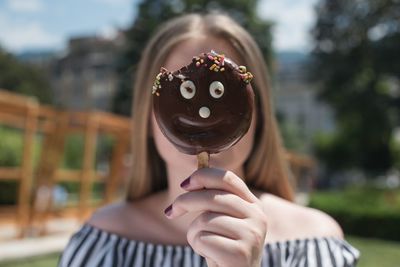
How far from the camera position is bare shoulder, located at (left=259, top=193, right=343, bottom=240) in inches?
61.0

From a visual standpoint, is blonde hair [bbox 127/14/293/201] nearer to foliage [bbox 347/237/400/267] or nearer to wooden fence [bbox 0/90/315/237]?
foliage [bbox 347/237/400/267]

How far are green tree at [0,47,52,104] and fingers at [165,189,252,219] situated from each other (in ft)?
176

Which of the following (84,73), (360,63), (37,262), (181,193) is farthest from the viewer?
(84,73)

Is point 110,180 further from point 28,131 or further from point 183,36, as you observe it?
point 183,36

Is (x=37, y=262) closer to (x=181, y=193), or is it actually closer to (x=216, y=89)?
(x=181, y=193)

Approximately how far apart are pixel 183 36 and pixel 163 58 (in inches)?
3.1

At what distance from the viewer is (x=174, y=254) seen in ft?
5.00

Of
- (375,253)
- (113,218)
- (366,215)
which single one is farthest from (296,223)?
(366,215)

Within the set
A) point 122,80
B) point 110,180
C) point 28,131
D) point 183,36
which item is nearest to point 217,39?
point 183,36

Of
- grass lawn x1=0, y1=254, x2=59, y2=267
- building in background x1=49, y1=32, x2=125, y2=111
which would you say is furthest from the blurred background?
building in background x1=49, y1=32, x2=125, y2=111

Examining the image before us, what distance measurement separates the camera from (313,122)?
73.6 m

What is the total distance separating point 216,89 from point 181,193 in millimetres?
504

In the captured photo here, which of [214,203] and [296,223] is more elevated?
[214,203]

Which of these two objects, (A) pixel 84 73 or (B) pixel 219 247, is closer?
(B) pixel 219 247
